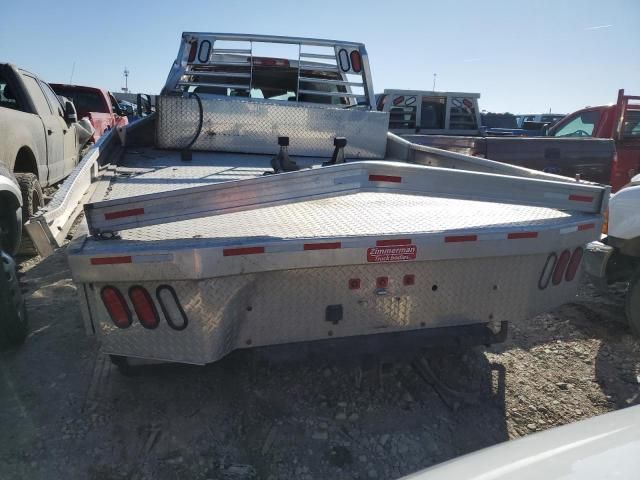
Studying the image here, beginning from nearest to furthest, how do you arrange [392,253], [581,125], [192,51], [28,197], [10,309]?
1. [392,253]
2. [10,309]
3. [28,197]
4. [192,51]
5. [581,125]

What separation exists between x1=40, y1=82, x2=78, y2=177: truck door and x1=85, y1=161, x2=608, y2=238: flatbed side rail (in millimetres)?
6136

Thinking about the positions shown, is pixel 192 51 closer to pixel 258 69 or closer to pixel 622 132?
pixel 258 69

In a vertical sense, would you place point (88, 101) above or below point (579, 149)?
above

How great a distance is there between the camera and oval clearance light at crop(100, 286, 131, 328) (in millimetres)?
2178

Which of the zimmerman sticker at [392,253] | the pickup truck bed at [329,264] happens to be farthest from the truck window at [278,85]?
the zimmerman sticker at [392,253]

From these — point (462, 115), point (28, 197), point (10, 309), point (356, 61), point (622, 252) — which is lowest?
point (10, 309)

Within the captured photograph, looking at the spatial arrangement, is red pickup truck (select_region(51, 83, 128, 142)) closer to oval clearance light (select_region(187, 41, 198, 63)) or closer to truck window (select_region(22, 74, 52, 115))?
truck window (select_region(22, 74, 52, 115))

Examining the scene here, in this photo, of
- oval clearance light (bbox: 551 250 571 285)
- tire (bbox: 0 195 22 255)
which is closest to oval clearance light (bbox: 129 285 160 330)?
oval clearance light (bbox: 551 250 571 285)

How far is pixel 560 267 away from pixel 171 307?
2165 mm

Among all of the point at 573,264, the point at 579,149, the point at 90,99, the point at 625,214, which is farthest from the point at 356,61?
the point at 90,99

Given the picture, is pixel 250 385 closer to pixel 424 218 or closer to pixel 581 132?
pixel 424 218

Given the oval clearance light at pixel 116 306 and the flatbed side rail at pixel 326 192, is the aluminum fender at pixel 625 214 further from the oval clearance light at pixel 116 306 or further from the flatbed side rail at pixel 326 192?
the oval clearance light at pixel 116 306

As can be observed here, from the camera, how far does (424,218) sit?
2744 mm

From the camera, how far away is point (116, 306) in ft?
7.26
